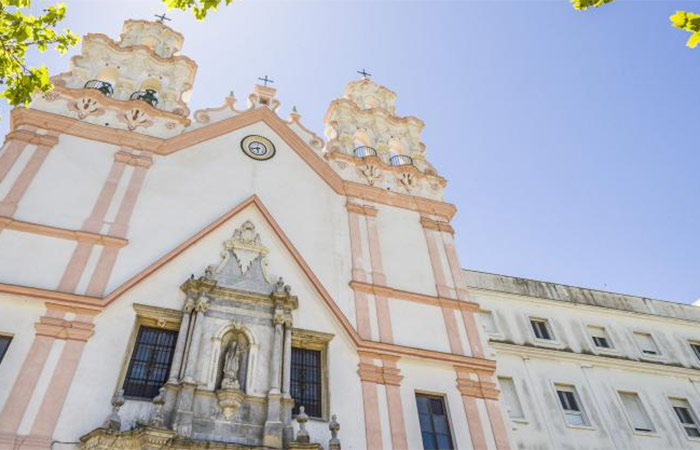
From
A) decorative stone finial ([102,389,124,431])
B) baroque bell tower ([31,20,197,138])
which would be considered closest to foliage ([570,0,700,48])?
decorative stone finial ([102,389,124,431])

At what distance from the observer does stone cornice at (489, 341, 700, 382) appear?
20.0 m

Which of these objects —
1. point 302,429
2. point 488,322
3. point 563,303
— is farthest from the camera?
point 563,303

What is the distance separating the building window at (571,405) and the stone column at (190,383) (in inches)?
520

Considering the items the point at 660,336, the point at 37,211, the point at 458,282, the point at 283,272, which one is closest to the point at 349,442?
the point at 283,272

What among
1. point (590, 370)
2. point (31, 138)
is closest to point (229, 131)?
point (31, 138)

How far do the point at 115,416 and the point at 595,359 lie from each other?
1748 cm

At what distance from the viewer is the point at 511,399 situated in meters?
18.7

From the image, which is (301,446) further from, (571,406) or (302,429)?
(571,406)

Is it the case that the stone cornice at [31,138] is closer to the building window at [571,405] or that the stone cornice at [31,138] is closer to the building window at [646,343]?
the building window at [571,405]

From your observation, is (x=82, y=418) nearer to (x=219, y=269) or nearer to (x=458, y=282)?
(x=219, y=269)

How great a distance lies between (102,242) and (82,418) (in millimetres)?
5184

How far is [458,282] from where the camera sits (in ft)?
60.8

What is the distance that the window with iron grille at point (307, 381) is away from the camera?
1384cm

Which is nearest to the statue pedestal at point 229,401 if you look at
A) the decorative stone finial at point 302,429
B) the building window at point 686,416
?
the decorative stone finial at point 302,429
